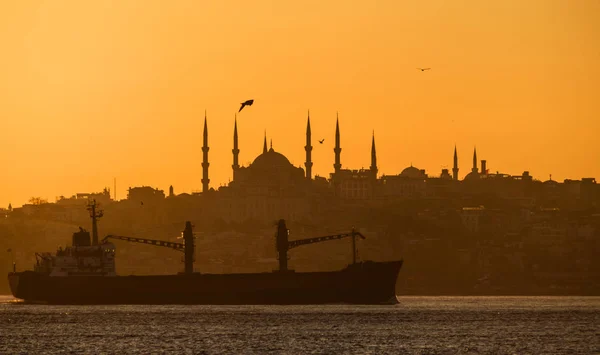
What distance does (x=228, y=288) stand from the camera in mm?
164625

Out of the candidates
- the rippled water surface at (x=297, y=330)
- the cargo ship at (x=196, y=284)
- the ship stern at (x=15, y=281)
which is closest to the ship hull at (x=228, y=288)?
the cargo ship at (x=196, y=284)

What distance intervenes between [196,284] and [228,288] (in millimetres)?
2841

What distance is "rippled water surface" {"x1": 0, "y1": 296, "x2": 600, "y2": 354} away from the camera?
10431 centimetres

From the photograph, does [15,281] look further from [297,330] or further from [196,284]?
[297,330]

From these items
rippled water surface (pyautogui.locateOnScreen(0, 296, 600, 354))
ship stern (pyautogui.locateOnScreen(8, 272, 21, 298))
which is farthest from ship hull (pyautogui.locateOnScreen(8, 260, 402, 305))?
rippled water surface (pyautogui.locateOnScreen(0, 296, 600, 354))

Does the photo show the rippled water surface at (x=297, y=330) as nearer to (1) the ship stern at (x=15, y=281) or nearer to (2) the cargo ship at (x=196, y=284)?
(2) the cargo ship at (x=196, y=284)

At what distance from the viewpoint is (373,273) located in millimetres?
162875

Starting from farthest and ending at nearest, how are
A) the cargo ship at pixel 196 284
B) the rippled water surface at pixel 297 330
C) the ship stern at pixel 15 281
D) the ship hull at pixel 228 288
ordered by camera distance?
the ship stern at pixel 15 281, the cargo ship at pixel 196 284, the ship hull at pixel 228 288, the rippled water surface at pixel 297 330

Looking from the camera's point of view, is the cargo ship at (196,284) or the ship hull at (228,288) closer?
the ship hull at (228,288)

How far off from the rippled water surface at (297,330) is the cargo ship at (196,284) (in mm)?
3725

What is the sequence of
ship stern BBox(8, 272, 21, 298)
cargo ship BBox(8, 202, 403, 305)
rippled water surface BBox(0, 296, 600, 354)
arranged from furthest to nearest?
ship stern BBox(8, 272, 21, 298), cargo ship BBox(8, 202, 403, 305), rippled water surface BBox(0, 296, 600, 354)

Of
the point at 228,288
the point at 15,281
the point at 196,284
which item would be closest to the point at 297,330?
the point at 228,288

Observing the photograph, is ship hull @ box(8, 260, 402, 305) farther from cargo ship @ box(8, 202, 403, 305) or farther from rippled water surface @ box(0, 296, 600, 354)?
rippled water surface @ box(0, 296, 600, 354)

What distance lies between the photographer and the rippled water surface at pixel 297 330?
104312mm
